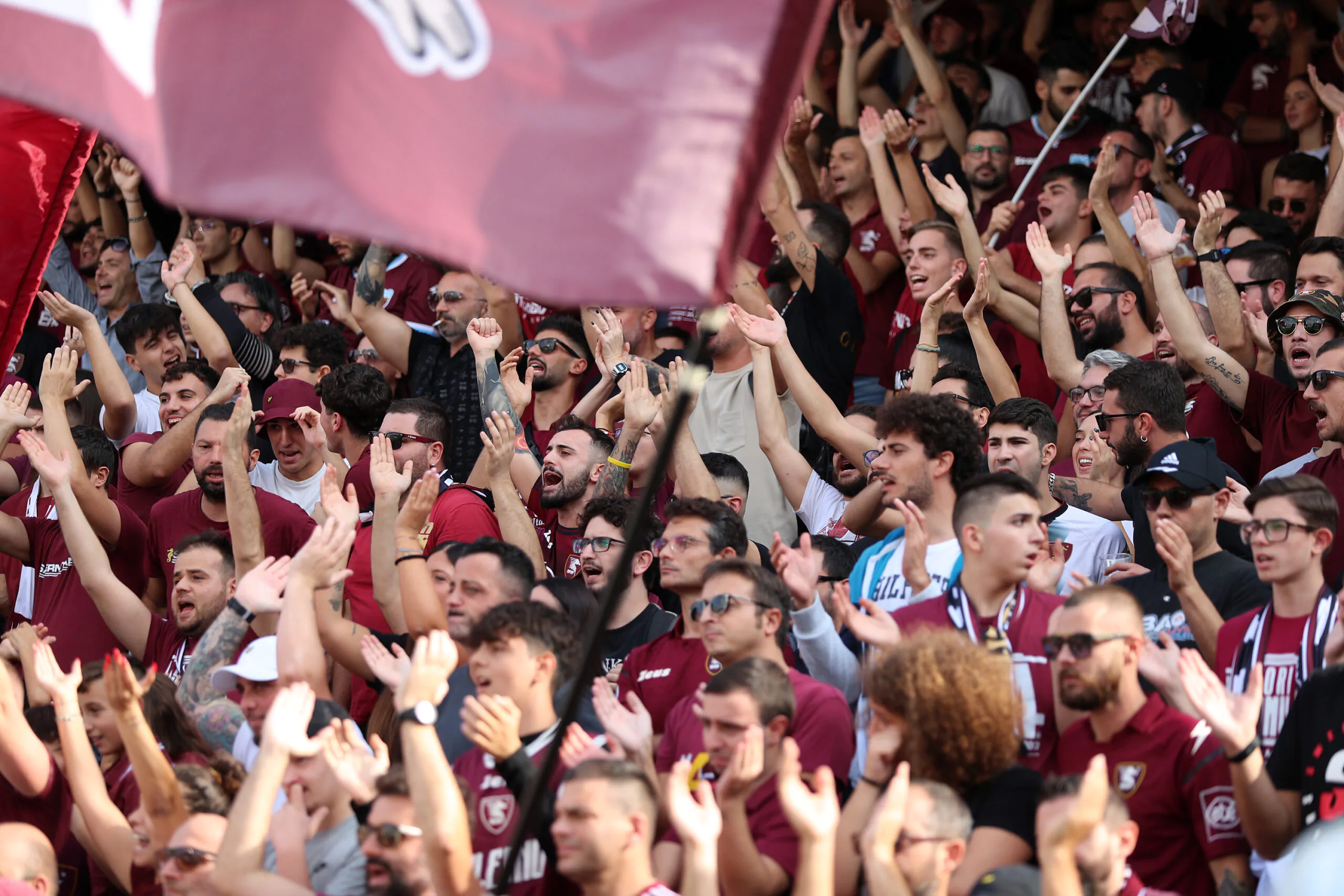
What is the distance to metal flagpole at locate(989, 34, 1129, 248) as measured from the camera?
888 centimetres

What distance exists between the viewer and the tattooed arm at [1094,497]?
631 cm

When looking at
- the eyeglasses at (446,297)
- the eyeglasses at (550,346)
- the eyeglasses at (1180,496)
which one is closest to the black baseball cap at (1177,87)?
the eyeglasses at (550,346)

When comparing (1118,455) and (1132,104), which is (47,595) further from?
(1132,104)

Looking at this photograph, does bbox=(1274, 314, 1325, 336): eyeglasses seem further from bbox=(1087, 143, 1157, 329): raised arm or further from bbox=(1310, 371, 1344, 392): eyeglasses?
bbox=(1087, 143, 1157, 329): raised arm

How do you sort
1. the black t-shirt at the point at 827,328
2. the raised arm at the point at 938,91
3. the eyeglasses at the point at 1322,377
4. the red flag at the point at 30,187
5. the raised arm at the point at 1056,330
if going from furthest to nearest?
the raised arm at the point at 938,91 < the black t-shirt at the point at 827,328 < the raised arm at the point at 1056,330 < the eyeglasses at the point at 1322,377 < the red flag at the point at 30,187

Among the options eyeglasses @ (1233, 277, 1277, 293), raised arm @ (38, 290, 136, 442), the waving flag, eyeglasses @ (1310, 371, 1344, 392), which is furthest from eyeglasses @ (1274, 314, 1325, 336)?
raised arm @ (38, 290, 136, 442)

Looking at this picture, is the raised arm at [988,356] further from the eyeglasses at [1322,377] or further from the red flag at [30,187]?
the red flag at [30,187]

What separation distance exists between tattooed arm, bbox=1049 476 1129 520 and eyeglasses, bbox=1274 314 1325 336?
2.92ft

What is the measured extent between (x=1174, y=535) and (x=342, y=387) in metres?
4.41

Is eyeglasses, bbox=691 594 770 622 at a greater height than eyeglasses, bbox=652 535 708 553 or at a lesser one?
greater

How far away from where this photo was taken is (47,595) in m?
7.41

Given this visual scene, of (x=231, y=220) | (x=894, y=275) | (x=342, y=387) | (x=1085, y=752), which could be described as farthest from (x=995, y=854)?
(x=231, y=220)

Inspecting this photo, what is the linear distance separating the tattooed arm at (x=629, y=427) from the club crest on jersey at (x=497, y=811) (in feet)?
8.00

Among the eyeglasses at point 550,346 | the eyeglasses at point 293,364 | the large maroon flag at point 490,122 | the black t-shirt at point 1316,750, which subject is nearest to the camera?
the large maroon flag at point 490,122
